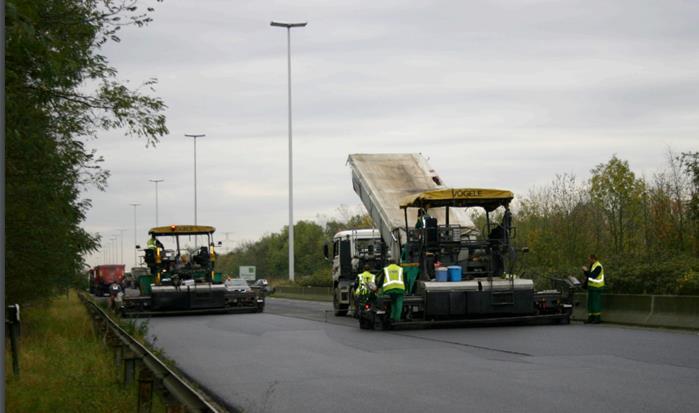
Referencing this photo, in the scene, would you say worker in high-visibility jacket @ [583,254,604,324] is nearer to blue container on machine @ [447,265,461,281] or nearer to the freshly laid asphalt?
the freshly laid asphalt

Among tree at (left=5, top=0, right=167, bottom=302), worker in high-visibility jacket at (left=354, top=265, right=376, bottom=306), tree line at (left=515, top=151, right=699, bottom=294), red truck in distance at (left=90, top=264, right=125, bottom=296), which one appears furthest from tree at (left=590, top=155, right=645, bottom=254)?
red truck in distance at (left=90, top=264, right=125, bottom=296)

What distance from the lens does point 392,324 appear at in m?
23.4

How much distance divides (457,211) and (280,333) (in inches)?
233

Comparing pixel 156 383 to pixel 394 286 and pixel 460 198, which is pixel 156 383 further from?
pixel 460 198

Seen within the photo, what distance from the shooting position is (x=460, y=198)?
24312 millimetres

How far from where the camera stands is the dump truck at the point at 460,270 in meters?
23.2

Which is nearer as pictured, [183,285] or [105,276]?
[183,285]

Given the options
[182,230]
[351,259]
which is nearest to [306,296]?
[182,230]

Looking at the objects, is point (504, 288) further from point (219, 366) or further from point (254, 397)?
point (254, 397)

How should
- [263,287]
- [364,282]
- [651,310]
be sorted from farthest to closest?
[263,287]
[364,282]
[651,310]

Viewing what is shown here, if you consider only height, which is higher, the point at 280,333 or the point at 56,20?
the point at 56,20

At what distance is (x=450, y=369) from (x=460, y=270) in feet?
31.3

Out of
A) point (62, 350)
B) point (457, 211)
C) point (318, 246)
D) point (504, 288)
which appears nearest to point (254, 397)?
point (62, 350)

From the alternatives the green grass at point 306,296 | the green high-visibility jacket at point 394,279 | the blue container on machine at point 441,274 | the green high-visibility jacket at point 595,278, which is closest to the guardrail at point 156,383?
the green high-visibility jacket at point 394,279
